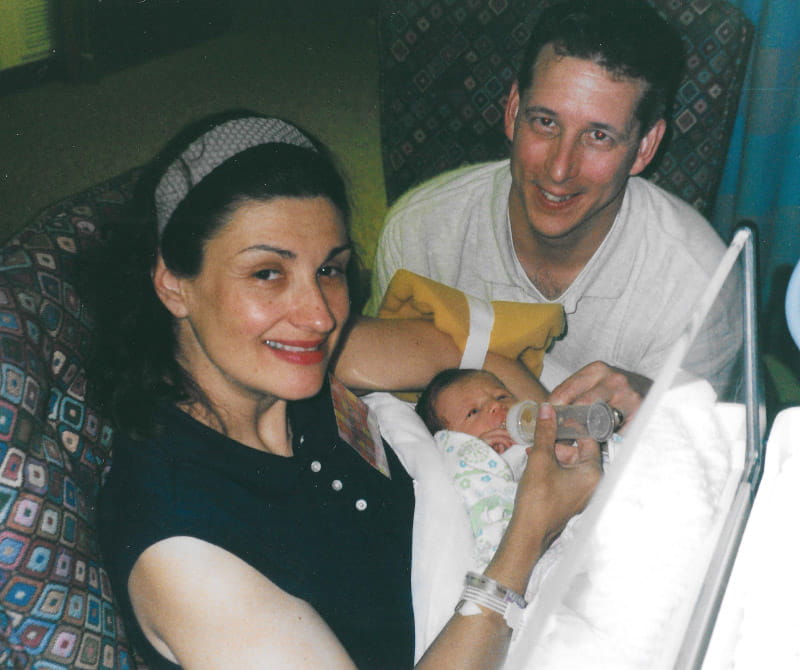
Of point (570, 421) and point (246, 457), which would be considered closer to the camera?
point (246, 457)

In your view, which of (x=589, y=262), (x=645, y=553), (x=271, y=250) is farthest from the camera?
(x=589, y=262)

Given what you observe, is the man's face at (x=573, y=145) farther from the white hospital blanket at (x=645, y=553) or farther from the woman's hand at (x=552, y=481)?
the white hospital blanket at (x=645, y=553)

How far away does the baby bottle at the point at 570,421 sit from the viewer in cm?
128

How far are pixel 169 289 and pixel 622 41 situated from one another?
3.34 ft

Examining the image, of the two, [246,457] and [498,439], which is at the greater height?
[498,439]

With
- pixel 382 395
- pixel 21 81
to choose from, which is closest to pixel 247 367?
pixel 382 395

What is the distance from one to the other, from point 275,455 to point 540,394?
24.9 inches

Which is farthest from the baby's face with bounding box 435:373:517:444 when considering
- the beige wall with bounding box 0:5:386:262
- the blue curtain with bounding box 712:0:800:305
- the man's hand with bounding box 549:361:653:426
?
the beige wall with bounding box 0:5:386:262

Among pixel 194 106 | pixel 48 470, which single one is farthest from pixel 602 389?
pixel 194 106

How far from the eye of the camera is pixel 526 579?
108 centimetres

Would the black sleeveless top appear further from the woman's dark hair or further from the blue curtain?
the blue curtain

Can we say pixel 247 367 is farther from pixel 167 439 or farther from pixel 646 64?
pixel 646 64

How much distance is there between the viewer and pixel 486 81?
168 centimetres

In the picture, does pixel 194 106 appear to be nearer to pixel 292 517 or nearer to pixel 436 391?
pixel 436 391
